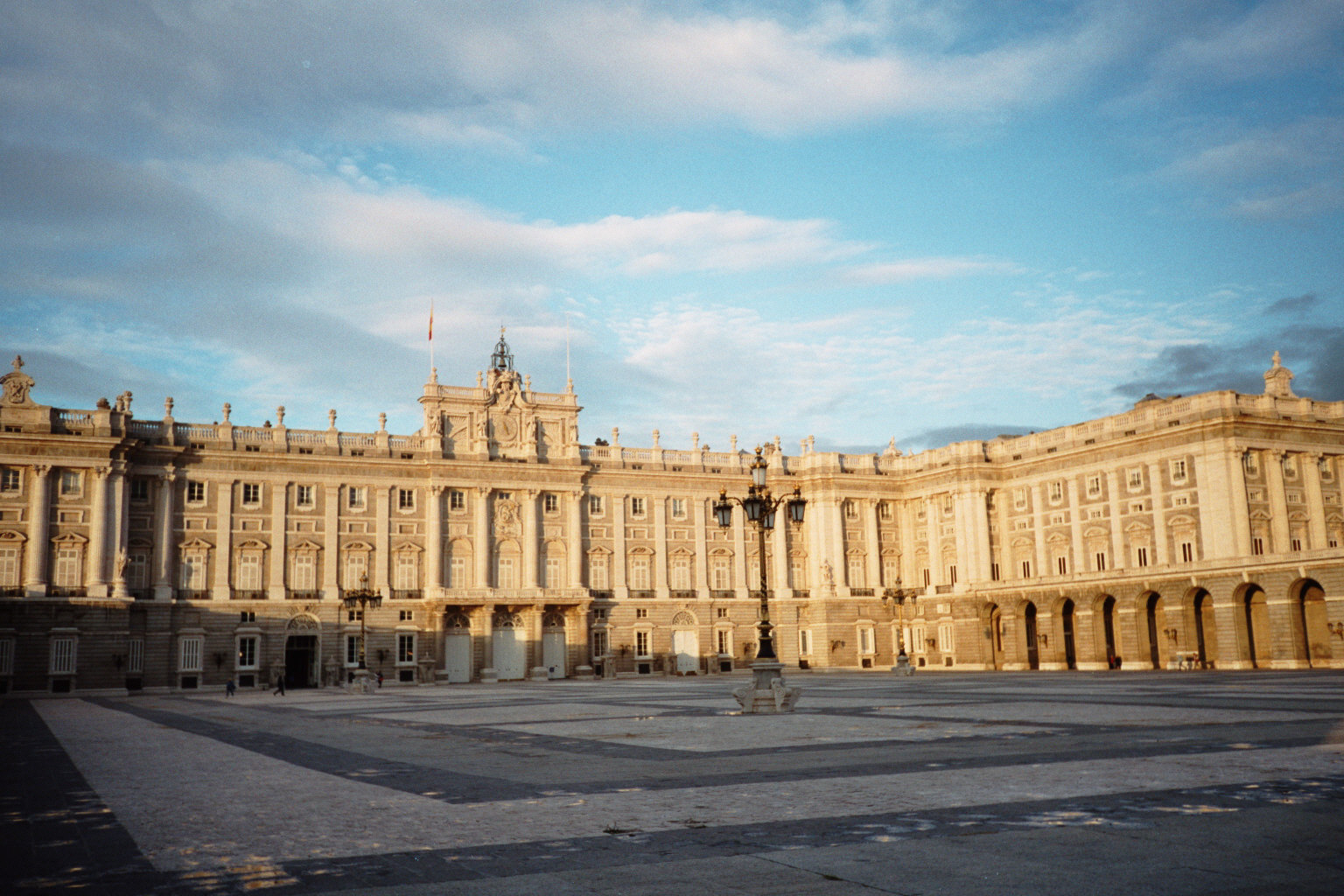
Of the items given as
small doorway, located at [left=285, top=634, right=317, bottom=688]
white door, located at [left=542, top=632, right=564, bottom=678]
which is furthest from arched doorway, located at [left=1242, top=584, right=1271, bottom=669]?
small doorway, located at [left=285, top=634, right=317, bottom=688]

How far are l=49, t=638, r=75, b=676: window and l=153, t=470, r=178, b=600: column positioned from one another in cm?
512

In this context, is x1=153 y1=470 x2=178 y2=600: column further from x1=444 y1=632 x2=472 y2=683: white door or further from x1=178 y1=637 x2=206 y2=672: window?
x1=444 y1=632 x2=472 y2=683: white door

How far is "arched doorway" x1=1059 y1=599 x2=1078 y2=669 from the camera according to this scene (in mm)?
69562

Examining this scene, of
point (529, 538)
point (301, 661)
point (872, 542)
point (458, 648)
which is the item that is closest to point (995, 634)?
point (872, 542)

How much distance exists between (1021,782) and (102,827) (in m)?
10.4

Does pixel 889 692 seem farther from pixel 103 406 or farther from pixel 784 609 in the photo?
pixel 103 406

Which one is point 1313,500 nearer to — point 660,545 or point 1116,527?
point 1116,527

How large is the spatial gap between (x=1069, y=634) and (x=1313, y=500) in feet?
55.0

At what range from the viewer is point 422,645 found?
69875 mm

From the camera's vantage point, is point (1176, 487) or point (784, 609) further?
point (784, 609)

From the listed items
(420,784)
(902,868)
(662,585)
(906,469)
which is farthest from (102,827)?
(906,469)

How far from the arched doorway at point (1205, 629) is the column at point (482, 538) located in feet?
136

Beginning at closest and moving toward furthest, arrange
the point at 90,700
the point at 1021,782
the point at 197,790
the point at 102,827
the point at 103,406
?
the point at 102,827
the point at 1021,782
the point at 197,790
the point at 90,700
the point at 103,406

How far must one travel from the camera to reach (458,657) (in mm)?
71250
